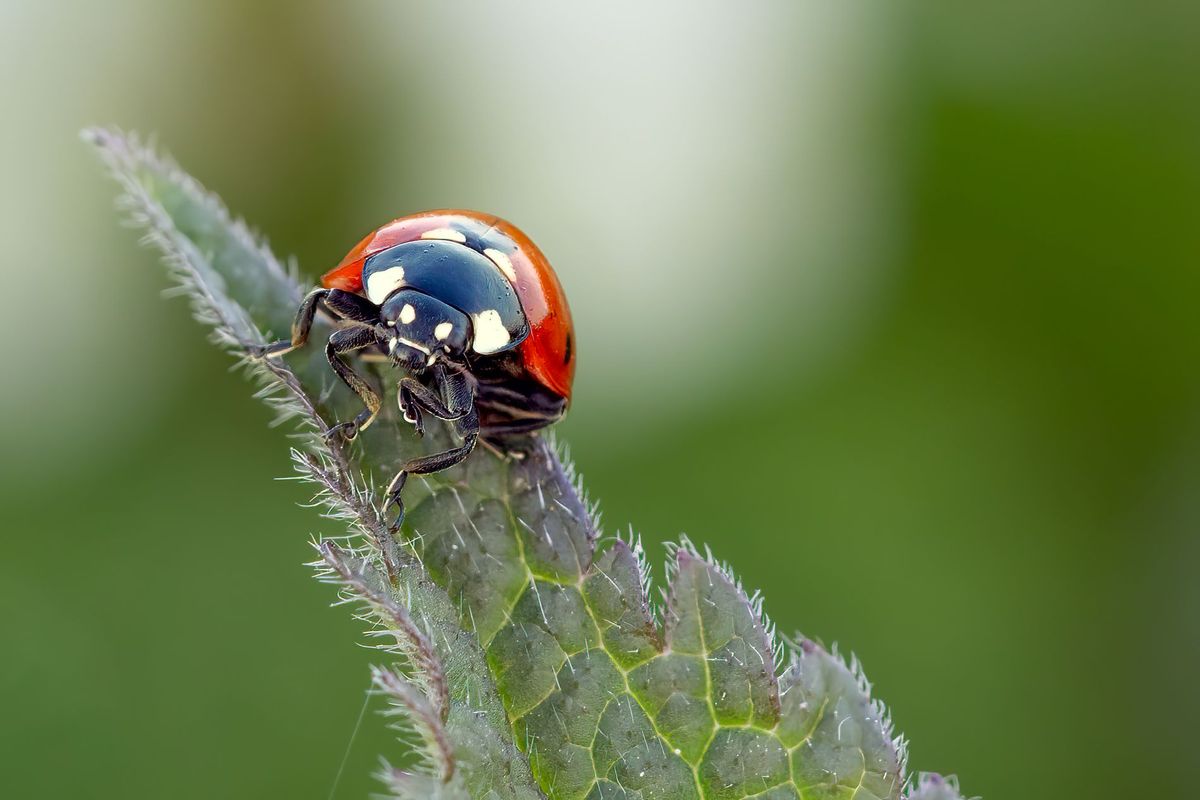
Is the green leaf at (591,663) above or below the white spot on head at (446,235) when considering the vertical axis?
below

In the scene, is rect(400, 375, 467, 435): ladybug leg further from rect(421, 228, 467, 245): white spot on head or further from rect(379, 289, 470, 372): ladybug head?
rect(421, 228, 467, 245): white spot on head

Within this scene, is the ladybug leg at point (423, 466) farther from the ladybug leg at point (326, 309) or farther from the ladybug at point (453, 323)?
the ladybug leg at point (326, 309)

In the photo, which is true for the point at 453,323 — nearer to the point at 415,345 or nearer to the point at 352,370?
the point at 415,345

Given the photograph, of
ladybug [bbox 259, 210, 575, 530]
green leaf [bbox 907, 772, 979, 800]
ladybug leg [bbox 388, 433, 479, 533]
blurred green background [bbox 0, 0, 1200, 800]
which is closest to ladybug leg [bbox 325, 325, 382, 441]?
ladybug [bbox 259, 210, 575, 530]

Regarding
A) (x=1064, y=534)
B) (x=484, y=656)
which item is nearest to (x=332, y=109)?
(x=1064, y=534)

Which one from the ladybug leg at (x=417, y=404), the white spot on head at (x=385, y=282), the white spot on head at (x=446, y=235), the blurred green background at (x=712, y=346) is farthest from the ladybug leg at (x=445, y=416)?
the blurred green background at (x=712, y=346)

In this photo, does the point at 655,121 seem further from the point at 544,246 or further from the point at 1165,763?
the point at 1165,763
